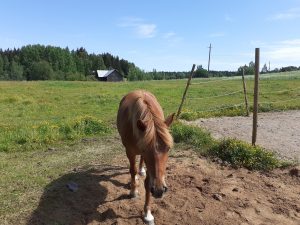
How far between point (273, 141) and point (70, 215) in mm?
5911

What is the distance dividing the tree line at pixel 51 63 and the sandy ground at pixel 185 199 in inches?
3445

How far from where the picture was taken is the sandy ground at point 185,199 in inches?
202

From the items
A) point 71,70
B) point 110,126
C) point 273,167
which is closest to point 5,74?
point 71,70

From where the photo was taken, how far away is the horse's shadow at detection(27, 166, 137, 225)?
5098mm

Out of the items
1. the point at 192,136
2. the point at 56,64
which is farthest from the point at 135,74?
the point at 192,136

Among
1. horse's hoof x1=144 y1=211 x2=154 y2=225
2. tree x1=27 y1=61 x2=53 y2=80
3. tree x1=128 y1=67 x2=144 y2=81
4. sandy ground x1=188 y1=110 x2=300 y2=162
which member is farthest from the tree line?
horse's hoof x1=144 y1=211 x2=154 y2=225

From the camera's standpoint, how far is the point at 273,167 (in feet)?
23.0

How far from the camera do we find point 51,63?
352 ft

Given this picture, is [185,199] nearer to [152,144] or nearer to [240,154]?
[152,144]

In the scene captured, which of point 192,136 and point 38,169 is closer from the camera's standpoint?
point 38,169

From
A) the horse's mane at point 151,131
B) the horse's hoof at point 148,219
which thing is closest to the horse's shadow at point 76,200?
the horse's hoof at point 148,219

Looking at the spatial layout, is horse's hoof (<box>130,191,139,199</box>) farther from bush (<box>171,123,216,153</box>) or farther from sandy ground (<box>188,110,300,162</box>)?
sandy ground (<box>188,110,300,162</box>)

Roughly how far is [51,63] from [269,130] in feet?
339

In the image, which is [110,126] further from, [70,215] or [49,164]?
[70,215]
